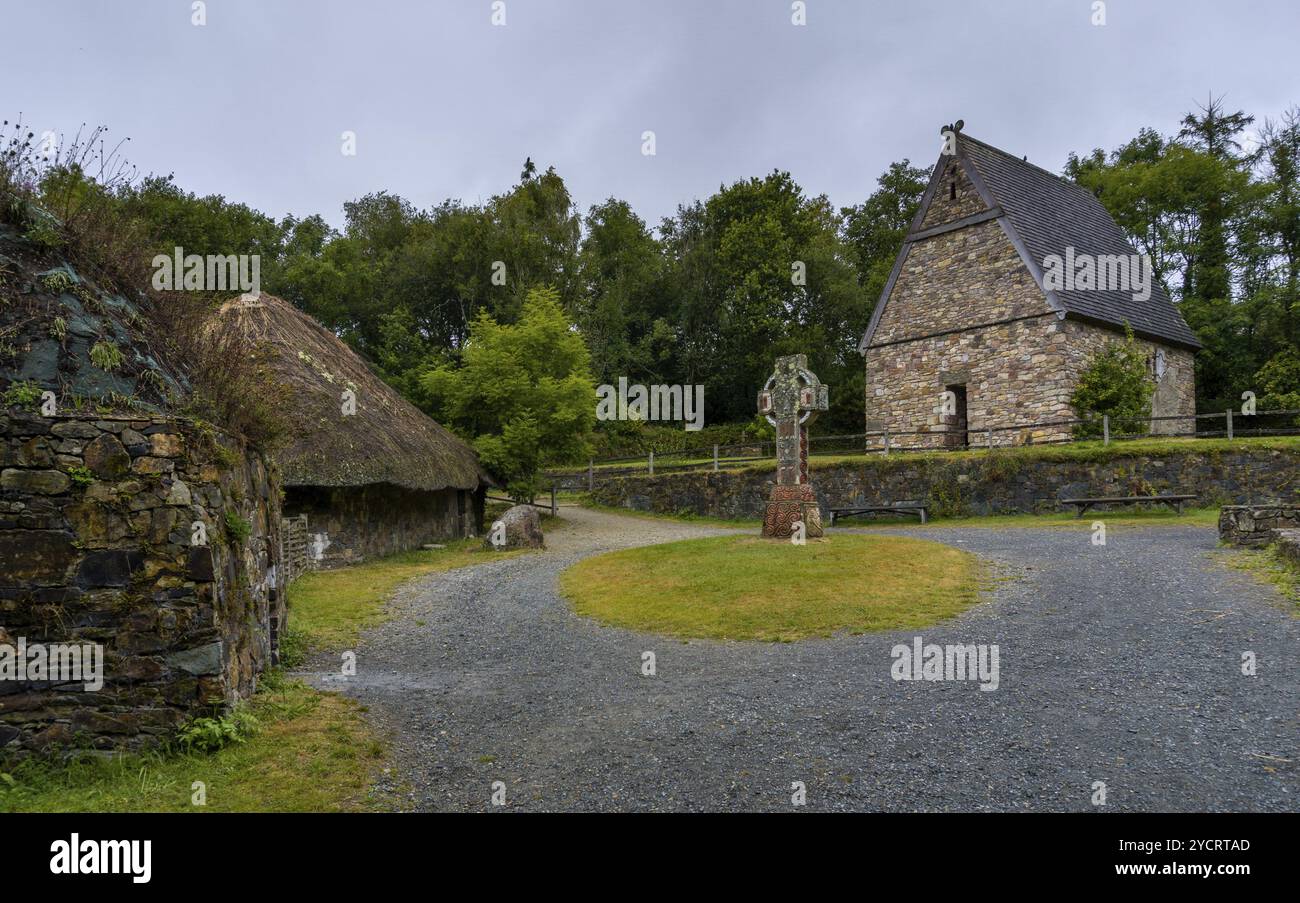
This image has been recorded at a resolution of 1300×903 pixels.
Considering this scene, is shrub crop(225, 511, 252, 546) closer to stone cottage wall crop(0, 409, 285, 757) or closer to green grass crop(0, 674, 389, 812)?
stone cottage wall crop(0, 409, 285, 757)

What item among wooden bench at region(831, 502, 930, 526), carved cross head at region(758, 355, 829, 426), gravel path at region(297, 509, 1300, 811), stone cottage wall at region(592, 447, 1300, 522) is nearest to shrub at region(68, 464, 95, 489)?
gravel path at region(297, 509, 1300, 811)

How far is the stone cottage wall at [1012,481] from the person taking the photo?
54.0 ft

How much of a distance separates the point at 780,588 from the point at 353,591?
6603 millimetres

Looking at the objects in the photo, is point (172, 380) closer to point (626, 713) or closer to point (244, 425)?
point (244, 425)

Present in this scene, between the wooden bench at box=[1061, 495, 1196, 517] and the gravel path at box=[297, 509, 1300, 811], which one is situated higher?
the wooden bench at box=[1061, 495, 1196, 517]

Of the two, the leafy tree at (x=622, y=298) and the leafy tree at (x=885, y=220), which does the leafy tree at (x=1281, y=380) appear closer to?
the leafy tree at (x=885, y=220)

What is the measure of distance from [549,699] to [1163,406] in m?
24.9

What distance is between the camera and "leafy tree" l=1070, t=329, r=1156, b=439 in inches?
784

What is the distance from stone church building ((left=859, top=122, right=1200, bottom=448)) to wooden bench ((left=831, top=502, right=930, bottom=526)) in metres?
2.81

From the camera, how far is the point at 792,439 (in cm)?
1404

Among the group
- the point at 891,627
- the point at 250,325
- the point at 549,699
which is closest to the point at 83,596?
the point at 549,699

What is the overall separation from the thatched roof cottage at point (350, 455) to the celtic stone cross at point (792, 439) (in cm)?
734

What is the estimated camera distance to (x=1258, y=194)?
Answer: 2912 cm

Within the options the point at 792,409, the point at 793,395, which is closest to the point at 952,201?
the point at 793,395
